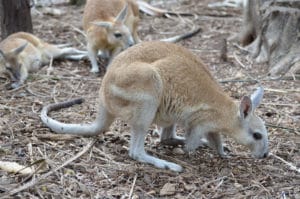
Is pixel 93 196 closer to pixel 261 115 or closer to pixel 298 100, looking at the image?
pixel 261 115

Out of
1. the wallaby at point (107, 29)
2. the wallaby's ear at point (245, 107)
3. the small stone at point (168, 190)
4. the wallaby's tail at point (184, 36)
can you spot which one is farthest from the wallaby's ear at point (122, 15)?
the small stone at point (168, 190)

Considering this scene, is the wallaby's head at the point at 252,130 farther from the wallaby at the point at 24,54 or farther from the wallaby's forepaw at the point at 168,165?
the wallaby at the point at 24,54

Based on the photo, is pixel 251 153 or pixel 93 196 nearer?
pixel 93 196

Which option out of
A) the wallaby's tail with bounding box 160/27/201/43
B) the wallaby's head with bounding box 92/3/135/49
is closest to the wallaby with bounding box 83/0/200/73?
the wallaby's head with bounding box 92/3/135/49

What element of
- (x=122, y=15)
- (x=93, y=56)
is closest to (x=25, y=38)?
(x=93, y=56)

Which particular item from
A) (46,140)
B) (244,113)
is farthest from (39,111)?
(244,113)

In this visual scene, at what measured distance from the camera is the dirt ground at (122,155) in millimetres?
4840

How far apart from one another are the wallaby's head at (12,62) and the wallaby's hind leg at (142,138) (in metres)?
3.32

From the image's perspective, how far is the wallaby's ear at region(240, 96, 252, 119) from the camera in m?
5.22

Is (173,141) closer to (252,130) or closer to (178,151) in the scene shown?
(178,151)

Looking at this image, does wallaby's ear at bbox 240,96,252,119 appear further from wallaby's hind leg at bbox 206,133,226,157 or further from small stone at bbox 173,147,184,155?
small stone at bbox 173,147,184,155

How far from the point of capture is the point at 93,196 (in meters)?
4.65

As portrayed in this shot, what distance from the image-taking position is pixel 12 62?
838 cm

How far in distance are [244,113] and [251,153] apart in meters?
0.45
